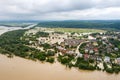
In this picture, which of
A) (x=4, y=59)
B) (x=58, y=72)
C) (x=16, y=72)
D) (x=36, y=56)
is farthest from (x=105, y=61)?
(x=4, y=59)

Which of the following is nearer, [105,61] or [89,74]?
[89,74]

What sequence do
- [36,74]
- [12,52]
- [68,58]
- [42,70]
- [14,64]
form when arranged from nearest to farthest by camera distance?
[36,74], [42,70], [14,64], [68,58], [12,52]

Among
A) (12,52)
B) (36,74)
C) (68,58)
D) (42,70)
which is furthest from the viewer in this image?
(12,52)

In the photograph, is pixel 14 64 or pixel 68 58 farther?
pixel 68 58

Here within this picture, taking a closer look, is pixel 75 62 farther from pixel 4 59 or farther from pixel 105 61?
pixel 4 59

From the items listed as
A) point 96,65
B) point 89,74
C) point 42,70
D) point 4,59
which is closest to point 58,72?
point 42,70

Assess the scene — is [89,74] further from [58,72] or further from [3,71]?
[3,71]
